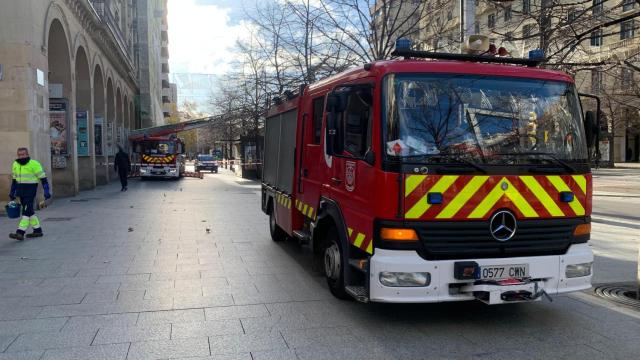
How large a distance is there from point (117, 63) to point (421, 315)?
31.5m

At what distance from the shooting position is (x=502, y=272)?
4734 millimetres

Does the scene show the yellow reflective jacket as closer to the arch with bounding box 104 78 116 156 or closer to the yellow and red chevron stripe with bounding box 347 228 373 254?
the yellow and red chevron stripe with bounding box 347 228 373 254

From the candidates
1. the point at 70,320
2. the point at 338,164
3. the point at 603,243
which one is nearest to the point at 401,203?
the point at 338,164

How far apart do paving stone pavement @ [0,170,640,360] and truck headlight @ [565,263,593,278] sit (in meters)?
0.52

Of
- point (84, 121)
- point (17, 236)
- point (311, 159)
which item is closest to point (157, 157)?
point (84, 121)

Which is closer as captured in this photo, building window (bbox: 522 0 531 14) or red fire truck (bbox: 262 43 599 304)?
red fire truck (bbox: 262 43 599 304)

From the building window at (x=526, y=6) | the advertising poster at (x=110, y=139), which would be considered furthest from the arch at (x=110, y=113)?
the building window at (x=526, y=6)

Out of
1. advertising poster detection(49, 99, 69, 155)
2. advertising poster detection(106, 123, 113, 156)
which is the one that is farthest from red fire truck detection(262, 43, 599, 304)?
advertising poster detection(106, 123, 113, 156)

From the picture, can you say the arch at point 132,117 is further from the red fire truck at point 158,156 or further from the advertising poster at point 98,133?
the advertising poster at point 98,133

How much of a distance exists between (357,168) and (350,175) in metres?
0.22

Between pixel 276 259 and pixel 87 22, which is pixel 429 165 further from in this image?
pixel 87 22

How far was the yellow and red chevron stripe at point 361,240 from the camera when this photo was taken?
485cm

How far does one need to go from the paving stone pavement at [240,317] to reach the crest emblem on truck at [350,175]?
1.33m

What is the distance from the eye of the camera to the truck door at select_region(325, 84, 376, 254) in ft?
16.1
